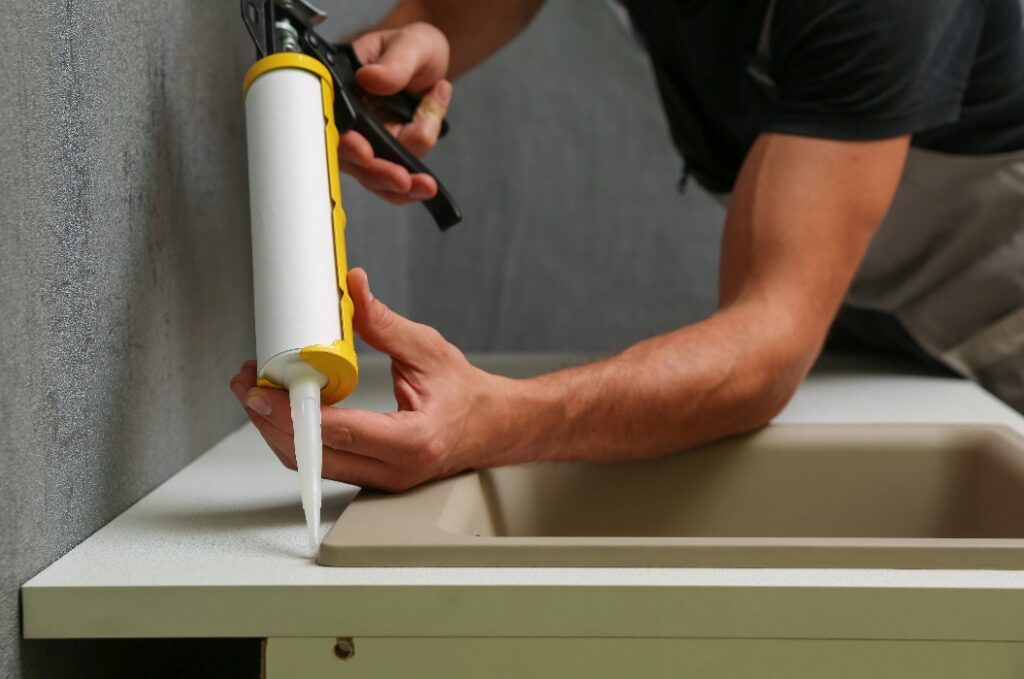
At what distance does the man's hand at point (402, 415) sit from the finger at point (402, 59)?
305 mm

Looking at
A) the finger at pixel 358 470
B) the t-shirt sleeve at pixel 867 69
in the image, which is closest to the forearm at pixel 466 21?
the t-shirt sleeve at pixel 867 69

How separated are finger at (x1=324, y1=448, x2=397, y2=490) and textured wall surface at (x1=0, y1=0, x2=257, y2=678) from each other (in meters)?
0.14

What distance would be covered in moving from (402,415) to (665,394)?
0.75 ft

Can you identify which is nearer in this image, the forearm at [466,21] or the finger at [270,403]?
the finger at [270,403]

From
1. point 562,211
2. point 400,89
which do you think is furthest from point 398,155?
point 562,211

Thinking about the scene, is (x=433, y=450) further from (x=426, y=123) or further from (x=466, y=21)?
(x=466, y=21)

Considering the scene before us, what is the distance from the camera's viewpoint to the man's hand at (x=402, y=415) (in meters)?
0.62

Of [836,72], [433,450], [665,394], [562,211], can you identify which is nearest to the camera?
[433,450]

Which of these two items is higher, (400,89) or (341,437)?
(400,89)

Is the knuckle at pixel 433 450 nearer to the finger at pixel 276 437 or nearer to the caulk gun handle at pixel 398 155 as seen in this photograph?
the finger at pixel 276 437

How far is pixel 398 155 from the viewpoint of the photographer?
0.89m

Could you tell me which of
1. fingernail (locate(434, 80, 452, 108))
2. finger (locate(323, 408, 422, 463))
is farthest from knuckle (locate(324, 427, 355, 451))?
fingernail (locate(434, 80, 452, 108))

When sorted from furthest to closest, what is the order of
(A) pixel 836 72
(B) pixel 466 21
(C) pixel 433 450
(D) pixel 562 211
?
(D) pixel 562 211
(B) pixel 466 21
(A) pixel 836 72
(C) pixel 433 450

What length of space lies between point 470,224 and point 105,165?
150 cm
